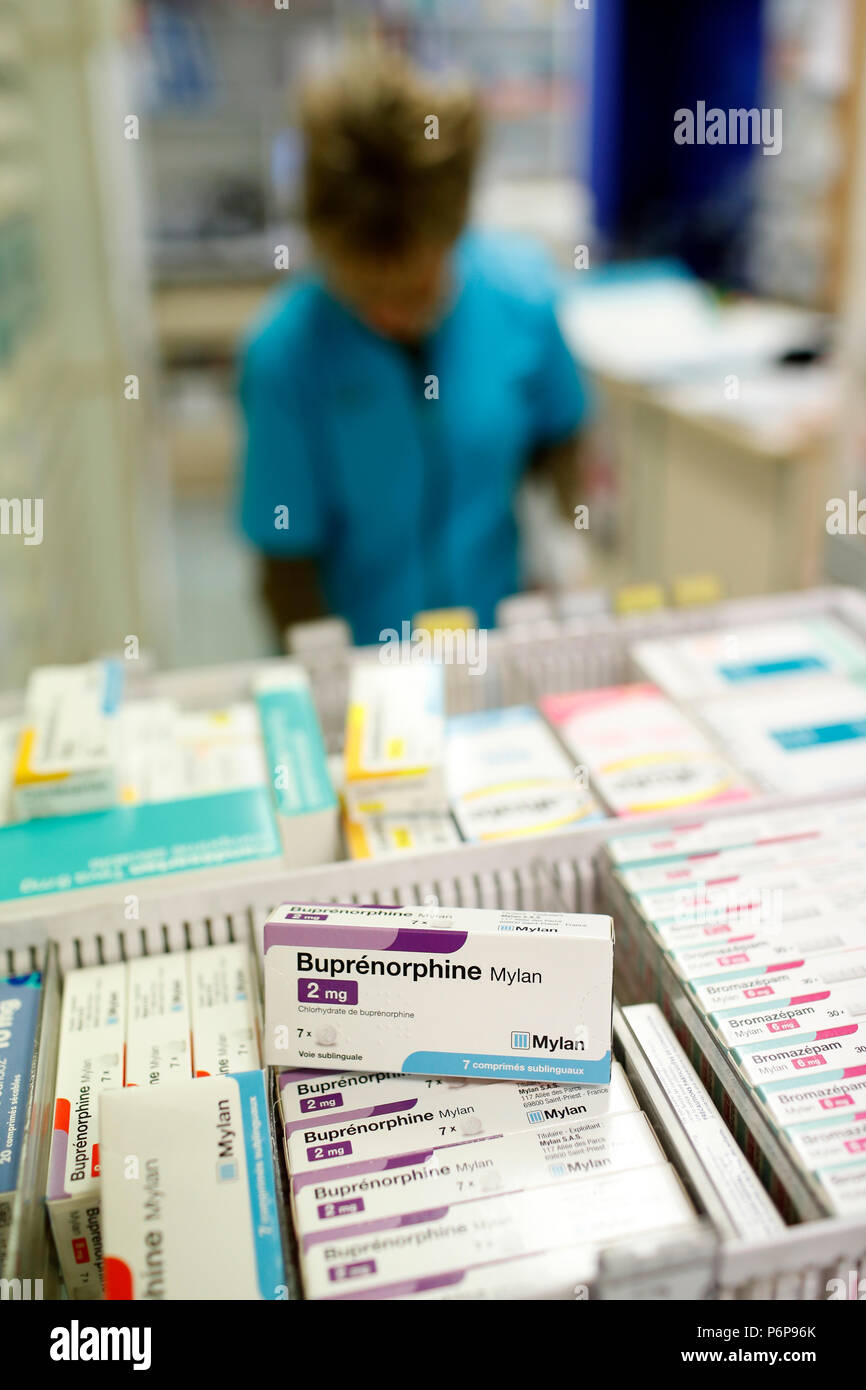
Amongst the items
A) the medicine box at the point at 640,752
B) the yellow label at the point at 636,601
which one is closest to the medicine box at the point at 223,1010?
the medicine box at the point at 640,752

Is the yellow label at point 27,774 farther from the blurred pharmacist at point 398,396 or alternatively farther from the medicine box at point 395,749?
the blurred pharmacist at point 398,396

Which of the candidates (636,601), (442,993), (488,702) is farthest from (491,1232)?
(636,601)

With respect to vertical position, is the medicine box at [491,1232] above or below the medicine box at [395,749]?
below

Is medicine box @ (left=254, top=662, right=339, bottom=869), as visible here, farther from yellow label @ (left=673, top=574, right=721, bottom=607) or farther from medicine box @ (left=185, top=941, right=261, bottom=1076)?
yellow label @ (left=673, top=574, right=721, bottom=607)

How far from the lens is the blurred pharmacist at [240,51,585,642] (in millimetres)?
1762

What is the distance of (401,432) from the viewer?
2.08 m

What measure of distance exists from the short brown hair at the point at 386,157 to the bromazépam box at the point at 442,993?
125 centimetres

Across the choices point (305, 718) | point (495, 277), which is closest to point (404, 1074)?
point (305, 718)

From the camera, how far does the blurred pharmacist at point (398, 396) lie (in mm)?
1762

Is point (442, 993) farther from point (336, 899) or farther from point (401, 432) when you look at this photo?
point (401, 432)

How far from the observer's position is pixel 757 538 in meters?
3.06

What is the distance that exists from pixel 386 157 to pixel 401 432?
50 centimetres

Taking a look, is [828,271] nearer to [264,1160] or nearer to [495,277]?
[495,277]

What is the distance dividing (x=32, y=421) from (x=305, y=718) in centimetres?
148
